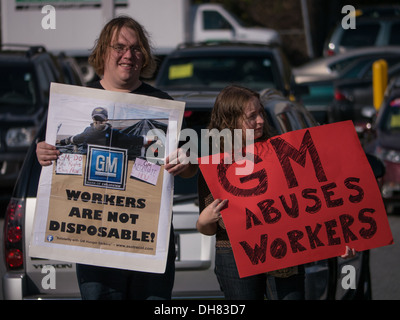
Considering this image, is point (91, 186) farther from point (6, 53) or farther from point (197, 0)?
point (197, 0)

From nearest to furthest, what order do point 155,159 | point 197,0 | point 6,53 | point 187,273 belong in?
point 155,159 < point 187,273 < point 6,53 < point 197,0

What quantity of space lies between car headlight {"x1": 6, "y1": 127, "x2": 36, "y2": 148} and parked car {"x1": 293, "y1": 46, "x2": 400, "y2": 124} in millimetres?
4965

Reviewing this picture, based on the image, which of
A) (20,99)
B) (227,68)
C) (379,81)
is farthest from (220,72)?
(379,81)

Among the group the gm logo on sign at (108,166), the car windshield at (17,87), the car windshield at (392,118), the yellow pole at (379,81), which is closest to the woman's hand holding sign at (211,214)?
the gm logo on sign at (108,166)

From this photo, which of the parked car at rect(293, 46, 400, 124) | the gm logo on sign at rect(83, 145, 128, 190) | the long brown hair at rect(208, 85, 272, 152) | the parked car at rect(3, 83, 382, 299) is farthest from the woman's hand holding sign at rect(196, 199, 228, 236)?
the parked car at rect(293, 46, 400, 124)

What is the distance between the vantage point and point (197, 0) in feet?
112

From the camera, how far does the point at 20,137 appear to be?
→ 1037 centimetres

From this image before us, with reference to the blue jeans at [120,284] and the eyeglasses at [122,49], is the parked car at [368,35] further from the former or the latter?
the blue jeans at [120,284]

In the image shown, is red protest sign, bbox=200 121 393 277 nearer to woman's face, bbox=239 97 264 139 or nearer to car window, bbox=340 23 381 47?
woman's face, bbox=239 97 264 139

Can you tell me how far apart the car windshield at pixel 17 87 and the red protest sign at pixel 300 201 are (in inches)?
288

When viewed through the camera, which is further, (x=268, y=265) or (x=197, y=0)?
(x=197, y=0)

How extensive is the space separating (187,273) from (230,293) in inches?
36.7

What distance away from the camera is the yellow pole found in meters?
16.6
